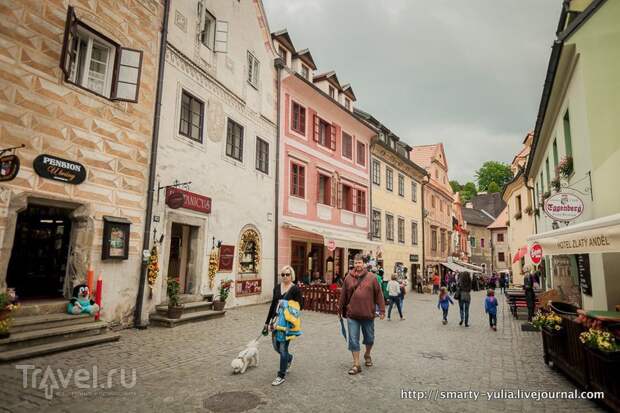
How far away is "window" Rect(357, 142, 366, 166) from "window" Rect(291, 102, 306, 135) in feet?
18.5

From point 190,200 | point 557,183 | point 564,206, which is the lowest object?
point 564,206

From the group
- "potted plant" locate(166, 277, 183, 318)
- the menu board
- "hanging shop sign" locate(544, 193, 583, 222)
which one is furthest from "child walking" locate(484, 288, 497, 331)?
"potted plant" locate(166, 277, 183, 318)

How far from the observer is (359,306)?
627 cm

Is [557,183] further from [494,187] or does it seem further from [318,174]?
[494,187]

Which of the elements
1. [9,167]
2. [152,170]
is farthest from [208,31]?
[9,167]

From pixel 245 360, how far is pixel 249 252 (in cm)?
837

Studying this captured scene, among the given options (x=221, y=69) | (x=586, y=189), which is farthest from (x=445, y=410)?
(x=221, y=69)

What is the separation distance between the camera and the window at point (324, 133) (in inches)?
746

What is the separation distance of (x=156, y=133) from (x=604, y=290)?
431 inches

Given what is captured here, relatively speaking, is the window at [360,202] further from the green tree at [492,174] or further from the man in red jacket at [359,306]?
the green tree at [492,174]

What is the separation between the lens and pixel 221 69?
43.0ft

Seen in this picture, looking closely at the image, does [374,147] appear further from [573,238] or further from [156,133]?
[573,238]

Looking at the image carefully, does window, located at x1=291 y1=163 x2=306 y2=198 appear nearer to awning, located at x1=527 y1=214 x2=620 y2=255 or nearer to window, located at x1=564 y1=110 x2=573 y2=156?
window, located at x1=564 y1=110 x2=573 y2=156

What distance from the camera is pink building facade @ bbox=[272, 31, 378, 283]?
1662cm
